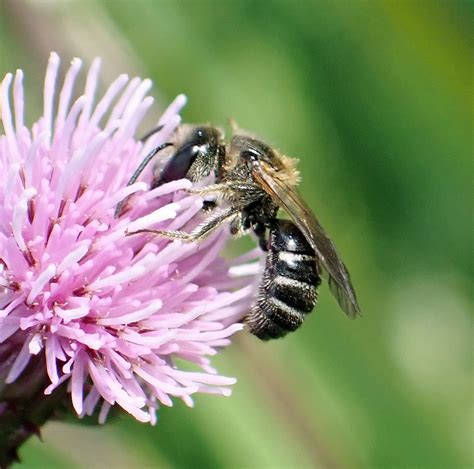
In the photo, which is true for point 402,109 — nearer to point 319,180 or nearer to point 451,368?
point 319,180

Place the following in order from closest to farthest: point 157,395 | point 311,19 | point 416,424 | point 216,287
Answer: point 157,395 < point 216,287 < point 416,424 < point 311,19

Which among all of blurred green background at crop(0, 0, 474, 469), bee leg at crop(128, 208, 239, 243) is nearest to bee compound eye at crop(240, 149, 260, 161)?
bee leg at crop(128, 208, 239, 243)

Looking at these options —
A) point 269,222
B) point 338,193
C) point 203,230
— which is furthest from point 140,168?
point 338,193

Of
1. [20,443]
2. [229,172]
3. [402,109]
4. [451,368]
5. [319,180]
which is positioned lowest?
[20,443]

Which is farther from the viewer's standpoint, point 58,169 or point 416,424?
point 416,424

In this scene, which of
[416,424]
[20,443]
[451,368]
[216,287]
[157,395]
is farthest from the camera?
[451,368]

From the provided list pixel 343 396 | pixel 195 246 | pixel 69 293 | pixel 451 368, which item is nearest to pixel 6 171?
pixel 69 293

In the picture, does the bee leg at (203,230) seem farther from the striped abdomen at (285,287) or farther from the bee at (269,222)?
the striped abdomen at (285,287)

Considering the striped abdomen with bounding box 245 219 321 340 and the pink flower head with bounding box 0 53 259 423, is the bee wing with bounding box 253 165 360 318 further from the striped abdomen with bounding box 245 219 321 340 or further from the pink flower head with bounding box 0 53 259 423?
the pink flower head with bounding box 0 53 259 423

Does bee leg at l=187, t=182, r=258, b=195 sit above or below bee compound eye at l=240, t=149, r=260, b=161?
below
